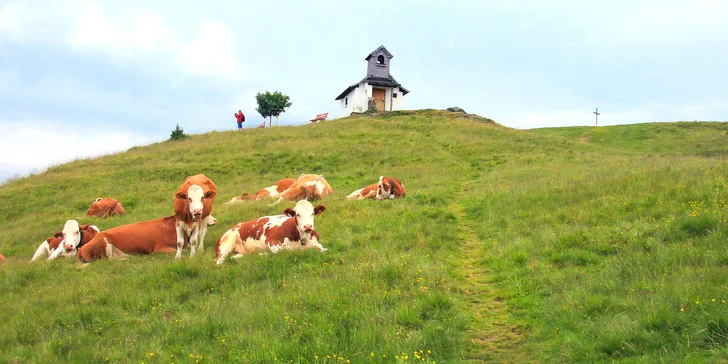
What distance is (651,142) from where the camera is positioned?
1510 inches

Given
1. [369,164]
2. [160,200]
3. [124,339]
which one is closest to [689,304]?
[124,339]

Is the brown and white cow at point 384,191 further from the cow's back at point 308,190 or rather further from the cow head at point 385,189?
the cow's back at point 308,190

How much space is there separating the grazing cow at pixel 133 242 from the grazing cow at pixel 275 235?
169cm

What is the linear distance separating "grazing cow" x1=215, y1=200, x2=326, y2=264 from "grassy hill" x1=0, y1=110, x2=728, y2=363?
54cm

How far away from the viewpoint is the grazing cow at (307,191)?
18.6 meters

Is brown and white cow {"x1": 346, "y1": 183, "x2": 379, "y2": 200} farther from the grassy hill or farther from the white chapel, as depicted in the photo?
the white chapel

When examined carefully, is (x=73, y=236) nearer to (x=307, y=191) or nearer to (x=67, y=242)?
(x=67, y=242)

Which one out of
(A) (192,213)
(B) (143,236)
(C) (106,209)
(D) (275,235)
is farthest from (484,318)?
(C) (106,209)

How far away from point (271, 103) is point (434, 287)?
2236 inches

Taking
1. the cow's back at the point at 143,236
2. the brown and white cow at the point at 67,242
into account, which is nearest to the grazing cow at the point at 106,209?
the brown and white cow at the point at 67,242

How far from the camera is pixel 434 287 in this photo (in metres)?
7.62

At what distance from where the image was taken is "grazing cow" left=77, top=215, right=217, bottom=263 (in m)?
12.6

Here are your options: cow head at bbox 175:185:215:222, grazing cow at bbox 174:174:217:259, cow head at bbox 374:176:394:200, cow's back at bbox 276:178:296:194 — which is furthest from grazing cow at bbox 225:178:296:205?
cow head at bbox 175:185:215:222

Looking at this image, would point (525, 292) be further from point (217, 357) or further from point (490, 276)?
point (217, 357)
